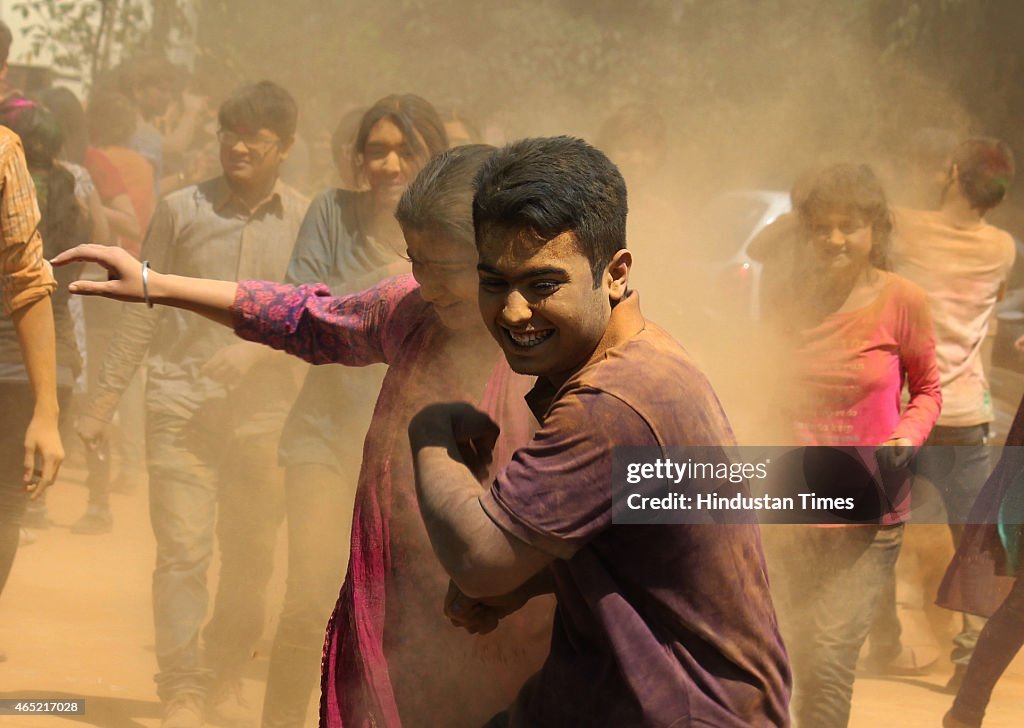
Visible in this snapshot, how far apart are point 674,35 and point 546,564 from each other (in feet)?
9.71

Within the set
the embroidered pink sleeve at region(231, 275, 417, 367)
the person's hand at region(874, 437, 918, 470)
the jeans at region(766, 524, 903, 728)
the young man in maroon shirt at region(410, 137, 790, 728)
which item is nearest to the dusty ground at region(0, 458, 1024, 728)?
the jeans at region(766, 524, 903, 728)

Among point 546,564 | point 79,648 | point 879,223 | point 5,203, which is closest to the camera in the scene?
point 546,564

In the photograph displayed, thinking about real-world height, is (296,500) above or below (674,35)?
below

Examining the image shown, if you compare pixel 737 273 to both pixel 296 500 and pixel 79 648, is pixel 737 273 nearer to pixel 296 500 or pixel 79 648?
pixel 296 500

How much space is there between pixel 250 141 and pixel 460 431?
102 inches

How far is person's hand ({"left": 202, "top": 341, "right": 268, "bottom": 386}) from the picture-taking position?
14.1 ft

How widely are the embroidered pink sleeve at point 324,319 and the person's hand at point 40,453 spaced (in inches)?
46.8

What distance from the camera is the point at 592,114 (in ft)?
14.5

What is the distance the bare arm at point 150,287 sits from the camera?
252cm

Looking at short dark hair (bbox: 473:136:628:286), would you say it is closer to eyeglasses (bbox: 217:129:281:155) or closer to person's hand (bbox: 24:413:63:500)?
person's hand (bbox: 24:413:63:500)

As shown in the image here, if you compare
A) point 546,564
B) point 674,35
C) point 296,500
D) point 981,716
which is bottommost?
point 981,716

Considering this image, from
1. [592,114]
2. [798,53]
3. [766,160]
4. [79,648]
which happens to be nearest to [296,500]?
[79,648]

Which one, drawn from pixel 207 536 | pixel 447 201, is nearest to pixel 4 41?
pixel 207 536

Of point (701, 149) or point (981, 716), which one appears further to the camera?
point (701, 149)
